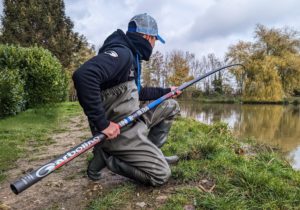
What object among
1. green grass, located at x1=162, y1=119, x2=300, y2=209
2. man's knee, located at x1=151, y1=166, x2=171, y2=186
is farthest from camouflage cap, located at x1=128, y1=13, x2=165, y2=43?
green grass, located at x1=162, y1=119, x2=300, y2=209

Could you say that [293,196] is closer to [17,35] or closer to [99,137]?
[99,137]

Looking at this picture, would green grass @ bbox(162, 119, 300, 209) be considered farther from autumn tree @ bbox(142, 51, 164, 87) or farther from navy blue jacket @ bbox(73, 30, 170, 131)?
autumn tree @ bbox(142, 51, 164, 87)

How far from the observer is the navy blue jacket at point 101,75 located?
274 centimetres

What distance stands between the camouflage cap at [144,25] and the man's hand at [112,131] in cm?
109

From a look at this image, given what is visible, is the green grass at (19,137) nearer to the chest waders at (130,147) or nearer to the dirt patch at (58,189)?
the dirt patch at (58,189)

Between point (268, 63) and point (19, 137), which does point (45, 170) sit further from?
point (268, 63)

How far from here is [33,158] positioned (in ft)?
17.0

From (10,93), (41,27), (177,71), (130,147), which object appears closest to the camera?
(130,147)

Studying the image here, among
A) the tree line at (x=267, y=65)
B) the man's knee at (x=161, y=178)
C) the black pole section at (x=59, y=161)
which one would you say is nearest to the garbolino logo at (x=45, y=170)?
the black pole section at (x=59, y=161)

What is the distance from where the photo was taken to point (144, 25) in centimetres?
338

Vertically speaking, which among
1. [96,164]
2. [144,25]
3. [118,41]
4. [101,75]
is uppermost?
[144,25]

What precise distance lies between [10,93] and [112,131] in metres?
8.75

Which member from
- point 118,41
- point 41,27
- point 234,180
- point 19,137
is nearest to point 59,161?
point 118,41

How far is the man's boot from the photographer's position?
3438mm
